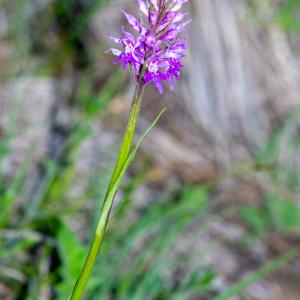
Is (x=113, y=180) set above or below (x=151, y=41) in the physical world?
below

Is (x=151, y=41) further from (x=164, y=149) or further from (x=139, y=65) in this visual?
(x=164, y=149)

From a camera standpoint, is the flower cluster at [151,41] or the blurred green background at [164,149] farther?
the blurred green background at [164,149]

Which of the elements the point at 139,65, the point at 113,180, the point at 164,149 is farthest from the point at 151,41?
the point at 164,149

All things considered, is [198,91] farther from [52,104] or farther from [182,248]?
[182,248]

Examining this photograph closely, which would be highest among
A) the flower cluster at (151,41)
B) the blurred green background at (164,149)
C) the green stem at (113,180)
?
the blurred green background at (164,149)

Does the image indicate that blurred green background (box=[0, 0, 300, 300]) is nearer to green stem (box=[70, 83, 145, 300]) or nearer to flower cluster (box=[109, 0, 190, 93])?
green stem (box=[70, 83, 145, 300])

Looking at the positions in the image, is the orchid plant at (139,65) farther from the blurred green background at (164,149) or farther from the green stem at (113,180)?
the blurred green background at (164,149)

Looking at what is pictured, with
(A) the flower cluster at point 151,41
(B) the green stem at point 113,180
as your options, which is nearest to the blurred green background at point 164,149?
(B) the green stem at point 113,180

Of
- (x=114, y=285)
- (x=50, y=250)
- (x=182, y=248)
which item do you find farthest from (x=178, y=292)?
(x=182, y=248)

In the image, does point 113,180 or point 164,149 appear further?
point 164,149
